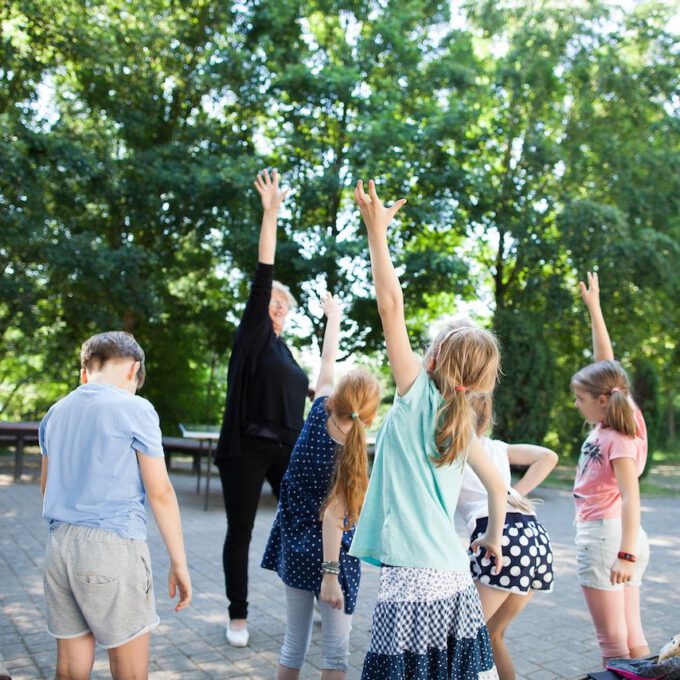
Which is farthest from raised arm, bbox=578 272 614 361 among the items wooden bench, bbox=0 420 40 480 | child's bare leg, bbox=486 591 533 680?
wooden bench, bbox=0 420 40 480

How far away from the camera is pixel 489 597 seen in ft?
9.68

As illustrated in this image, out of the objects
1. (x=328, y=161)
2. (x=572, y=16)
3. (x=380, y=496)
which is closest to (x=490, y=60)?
(x=572, y=16)

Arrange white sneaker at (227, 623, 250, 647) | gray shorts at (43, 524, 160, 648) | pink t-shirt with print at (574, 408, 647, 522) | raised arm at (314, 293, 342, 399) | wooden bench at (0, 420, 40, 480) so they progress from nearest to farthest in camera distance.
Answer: gray shorts at (43, 524, 160, 648), pink t-shirt with print at (574, 408, 647, 522), raised arm at (314, 293, 342, 399), white sneaker at (227, 623, 250, 647), wooden bench at (0, 420, 40, 480)

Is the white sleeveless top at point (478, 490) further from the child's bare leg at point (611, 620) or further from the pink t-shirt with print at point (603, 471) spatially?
the child's bare leg at point (611, 620)

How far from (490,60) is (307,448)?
17.9 m

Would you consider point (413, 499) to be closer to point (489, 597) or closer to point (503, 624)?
point (489, 597)

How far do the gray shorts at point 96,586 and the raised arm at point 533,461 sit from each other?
5.44ft

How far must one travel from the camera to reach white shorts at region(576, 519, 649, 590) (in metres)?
3.35

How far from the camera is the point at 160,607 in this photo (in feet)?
16.9

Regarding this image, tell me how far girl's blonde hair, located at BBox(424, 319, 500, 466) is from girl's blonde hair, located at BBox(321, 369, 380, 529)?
2.09 feet

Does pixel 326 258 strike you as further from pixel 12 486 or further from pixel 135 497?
pixel 135 497

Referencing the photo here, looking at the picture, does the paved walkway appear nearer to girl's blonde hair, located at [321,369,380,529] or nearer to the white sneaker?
the white sneaker

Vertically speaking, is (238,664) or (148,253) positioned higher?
(148,253)

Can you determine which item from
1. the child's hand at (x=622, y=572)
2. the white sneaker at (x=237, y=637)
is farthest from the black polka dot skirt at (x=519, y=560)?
the white sneaker at (x=237, y=637)
